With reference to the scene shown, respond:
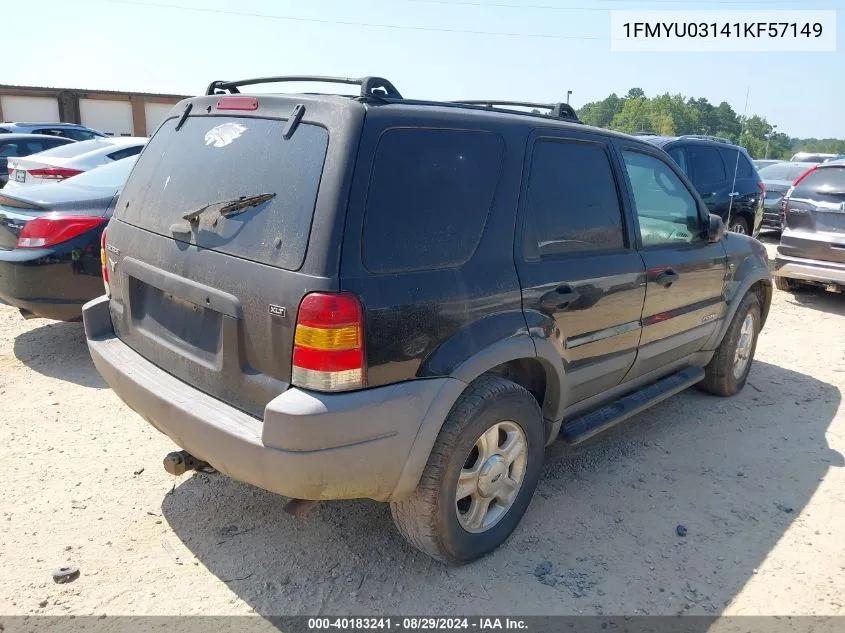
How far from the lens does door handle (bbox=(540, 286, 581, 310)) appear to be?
3051 millimetres

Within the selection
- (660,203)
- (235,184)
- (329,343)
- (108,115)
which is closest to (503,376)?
(329,343)

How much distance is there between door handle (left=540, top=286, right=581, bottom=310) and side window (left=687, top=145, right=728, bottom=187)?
22.5 ft

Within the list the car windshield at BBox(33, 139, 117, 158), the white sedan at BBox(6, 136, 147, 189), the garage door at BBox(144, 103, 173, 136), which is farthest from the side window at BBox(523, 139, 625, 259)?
the garage door at BBox(144, 103, 173, 136)

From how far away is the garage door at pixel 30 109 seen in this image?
104 feet

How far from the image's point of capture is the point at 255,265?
248 centimetres

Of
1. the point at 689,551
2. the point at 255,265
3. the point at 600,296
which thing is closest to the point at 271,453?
the point at 255,265

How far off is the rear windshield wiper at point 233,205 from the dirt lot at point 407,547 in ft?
4.92

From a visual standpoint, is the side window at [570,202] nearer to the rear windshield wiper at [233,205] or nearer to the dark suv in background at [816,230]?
the rear windshield wiper at [233,205]

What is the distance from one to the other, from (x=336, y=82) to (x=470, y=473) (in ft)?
5.87

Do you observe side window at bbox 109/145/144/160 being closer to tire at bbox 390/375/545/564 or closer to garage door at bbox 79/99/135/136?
tire at bbox 390/375/545/564

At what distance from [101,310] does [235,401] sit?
123cm

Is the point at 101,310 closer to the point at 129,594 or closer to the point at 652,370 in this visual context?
the point at 129,594

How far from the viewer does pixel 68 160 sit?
7.44 metres

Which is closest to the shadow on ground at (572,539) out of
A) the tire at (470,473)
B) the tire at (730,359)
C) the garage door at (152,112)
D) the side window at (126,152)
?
the tire at (470,473)
